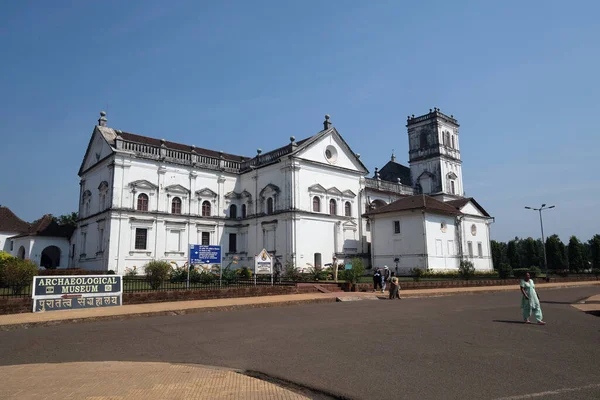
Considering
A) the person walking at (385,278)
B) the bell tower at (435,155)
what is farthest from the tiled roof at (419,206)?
the bell tower at (435,155)

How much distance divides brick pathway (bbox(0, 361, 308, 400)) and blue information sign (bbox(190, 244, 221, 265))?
1467 cm

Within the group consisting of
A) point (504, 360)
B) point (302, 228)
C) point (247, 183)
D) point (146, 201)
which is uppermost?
point (247, 183)

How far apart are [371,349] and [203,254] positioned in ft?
50.1

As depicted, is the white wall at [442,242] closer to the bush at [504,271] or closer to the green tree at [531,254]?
the bush at [504,271]

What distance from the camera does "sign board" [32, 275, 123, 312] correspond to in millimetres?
15125

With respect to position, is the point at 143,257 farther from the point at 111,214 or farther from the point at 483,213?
the point at 483,213

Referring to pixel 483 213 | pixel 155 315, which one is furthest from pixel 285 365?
pixel 483 213

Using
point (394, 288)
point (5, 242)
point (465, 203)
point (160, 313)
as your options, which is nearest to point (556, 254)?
point (465, 203)

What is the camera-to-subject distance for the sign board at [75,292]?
1512 cm

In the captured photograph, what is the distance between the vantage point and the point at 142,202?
35188 millimetres

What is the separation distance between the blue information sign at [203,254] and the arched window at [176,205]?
51.6 feet

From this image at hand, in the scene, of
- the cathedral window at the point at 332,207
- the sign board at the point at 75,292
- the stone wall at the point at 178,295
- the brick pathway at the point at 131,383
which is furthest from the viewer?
the cathedral window at the point at 332,207

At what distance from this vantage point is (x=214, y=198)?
39.8 meters

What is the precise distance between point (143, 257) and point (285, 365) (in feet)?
97.6
